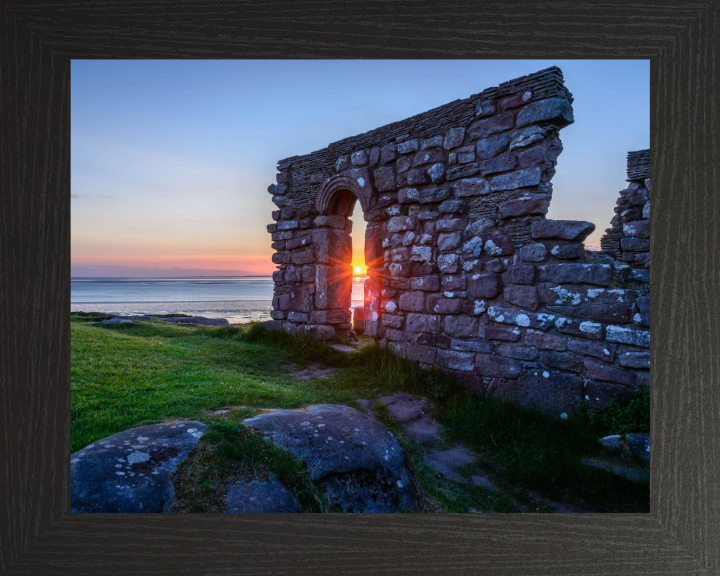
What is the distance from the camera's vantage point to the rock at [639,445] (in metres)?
2.84

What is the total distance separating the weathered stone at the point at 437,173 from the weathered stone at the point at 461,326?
1.72 m

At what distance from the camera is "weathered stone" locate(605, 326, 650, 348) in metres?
3.37

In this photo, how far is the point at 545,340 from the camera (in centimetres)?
395

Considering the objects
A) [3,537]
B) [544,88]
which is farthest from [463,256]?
[3,537]

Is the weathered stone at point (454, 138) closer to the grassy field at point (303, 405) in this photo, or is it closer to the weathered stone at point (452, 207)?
the weathered stone at point (452, 207)

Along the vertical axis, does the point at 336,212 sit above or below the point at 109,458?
above

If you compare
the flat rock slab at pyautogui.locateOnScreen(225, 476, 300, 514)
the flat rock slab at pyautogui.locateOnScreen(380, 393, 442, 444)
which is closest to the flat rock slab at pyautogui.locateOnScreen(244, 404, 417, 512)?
the flat rock slab at pyautogui.locateOnScreen(225, 476, 300, 514)

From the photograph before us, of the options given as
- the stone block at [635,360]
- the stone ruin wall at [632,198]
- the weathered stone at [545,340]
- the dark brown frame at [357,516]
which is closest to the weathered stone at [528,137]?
the weathered stone at [545,340]

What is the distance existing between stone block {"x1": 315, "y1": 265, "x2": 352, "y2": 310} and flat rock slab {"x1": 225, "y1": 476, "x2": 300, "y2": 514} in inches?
200

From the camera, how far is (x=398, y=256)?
5445 millimetres

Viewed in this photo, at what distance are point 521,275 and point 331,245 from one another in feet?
11.8

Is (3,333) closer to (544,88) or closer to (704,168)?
(704,168)

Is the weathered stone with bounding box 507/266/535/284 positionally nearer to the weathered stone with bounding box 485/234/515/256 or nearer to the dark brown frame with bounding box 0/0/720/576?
the weathered stone with bounding box 485/234/515/256

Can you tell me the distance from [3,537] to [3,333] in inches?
29.8
